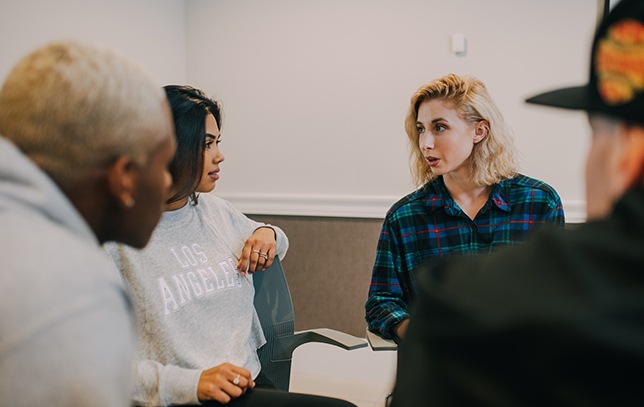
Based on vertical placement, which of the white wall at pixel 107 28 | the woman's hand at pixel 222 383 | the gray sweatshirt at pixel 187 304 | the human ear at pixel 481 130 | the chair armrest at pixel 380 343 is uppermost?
the white wall at pixel 107 28

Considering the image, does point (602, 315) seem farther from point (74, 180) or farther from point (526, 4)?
point (526, 4)

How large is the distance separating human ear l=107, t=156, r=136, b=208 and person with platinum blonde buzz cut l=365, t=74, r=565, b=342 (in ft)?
3.04

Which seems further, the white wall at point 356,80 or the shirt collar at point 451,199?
the white wall at point 356,80

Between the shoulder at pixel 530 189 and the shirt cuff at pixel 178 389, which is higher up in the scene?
the shoulder at pixel 530 189

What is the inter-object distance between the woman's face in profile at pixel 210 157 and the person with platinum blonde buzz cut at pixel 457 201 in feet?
1.91

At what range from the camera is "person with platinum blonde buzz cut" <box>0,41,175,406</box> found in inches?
16.1

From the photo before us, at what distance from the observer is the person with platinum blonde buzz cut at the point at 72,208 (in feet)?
1.34

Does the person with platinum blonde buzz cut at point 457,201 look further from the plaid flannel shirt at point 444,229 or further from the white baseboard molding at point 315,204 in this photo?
the white baseboard molding at point 315,204

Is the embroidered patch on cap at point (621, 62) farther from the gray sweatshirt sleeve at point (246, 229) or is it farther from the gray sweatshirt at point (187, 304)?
the gray sweatshirt sleeve at point (246, 229)

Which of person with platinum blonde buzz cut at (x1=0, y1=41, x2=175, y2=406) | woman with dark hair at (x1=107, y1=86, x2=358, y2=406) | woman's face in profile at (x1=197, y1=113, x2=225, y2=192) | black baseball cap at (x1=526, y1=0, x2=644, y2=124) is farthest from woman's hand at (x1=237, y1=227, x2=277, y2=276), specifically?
black baseball cap at (x1=526, y1=0, x2=644, y2=124)

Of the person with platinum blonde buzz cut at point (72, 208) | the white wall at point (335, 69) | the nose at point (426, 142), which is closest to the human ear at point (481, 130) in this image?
the nose at point (426, 142)

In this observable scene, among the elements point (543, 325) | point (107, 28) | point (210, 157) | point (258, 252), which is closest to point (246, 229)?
point (258, 252)

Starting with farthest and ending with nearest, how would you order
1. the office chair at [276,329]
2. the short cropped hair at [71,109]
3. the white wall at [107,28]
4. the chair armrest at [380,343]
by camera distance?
the white wall at [107,28]
the office chair at [276,329]
the chair armrest at [380,343]
the short cropped hair at [71,109]

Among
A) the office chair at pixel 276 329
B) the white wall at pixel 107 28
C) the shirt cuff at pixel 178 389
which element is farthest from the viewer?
the white wall at pixel 107 28
